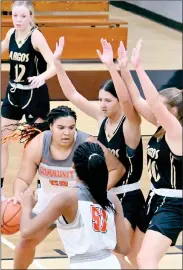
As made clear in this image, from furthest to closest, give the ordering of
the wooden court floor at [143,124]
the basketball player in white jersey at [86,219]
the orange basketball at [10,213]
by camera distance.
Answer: the wooden court floor at [143,124] < the orange basketball at [10,213] < the basketball player in white jersey at [86,219]

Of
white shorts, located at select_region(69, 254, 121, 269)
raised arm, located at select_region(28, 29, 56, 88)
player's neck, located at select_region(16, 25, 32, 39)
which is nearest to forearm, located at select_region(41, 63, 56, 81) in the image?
raised arm, located at select_region(28, 29, 56, 88)

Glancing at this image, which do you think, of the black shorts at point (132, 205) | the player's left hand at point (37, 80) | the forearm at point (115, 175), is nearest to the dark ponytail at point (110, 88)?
the forearm at point (115, 175)

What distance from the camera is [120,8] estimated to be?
595 inches

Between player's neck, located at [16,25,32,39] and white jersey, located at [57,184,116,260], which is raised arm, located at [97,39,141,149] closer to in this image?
white jersey, located at [57,184,116,260]

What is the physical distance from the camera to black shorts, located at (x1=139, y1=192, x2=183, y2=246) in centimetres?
427

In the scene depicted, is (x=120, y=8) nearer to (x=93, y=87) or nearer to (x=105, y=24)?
(x=105, y=24)

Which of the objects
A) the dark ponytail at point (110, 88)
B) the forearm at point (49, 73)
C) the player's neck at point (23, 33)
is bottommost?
the forearm at point (49, 73)

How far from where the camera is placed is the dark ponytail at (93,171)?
3.41m

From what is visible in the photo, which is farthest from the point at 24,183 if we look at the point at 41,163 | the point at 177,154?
the point at 177,154

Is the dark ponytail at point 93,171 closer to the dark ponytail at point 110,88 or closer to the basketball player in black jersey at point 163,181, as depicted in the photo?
the basketball player in black jersey at point 163,181

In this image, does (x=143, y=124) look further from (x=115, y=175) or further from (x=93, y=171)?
(x=93, y=171)

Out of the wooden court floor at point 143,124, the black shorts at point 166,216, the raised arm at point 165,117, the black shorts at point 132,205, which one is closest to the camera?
the raised arm at point 165,117

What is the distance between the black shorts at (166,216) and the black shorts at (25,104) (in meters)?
2.22

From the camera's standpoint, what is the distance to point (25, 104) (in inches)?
254
